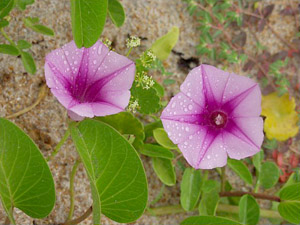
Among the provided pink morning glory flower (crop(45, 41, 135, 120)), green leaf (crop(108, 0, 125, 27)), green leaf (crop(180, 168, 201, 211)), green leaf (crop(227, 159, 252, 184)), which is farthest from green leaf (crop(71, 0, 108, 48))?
green leaf (crop(227, 159, 252, 184))

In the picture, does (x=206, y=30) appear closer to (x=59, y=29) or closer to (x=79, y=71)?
Result: (x=59, y=29)

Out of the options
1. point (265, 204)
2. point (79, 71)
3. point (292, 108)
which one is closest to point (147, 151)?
point (79, 71)

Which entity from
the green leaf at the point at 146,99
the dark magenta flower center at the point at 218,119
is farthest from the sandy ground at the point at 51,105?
the dark magenta flower center at the point at 218,119

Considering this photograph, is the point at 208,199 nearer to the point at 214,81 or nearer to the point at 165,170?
the point at 165,170

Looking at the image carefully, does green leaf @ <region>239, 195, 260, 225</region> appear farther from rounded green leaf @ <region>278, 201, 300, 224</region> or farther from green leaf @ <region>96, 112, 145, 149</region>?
green leaf @ <region>96, 112, 145, 149</region>

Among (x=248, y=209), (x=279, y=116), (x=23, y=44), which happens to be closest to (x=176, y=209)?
(x=248, y=209)

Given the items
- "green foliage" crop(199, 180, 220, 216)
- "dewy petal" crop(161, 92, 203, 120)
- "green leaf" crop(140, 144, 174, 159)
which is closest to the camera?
"dewy petal" crop(161, 92, 203, 120)
